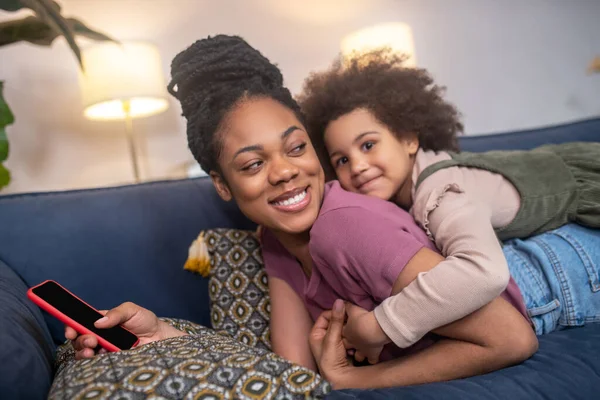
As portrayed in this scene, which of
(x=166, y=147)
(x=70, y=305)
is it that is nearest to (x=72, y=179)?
(x=166, y=147)

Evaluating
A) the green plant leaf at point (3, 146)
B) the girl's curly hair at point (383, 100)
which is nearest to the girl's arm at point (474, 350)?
the girl's curly hair at point (383, 100)

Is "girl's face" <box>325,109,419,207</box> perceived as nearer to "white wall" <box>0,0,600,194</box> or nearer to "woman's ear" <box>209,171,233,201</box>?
"woman's ear" <box>209,171,233,201</box>

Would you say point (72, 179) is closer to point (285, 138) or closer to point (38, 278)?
point (38, 278)

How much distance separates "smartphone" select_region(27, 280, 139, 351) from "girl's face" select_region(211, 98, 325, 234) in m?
0.35

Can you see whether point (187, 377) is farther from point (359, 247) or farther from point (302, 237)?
point (302, 237)

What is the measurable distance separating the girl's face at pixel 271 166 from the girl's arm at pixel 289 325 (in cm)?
21

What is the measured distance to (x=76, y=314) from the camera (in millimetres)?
863

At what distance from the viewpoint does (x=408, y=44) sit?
2.24 m

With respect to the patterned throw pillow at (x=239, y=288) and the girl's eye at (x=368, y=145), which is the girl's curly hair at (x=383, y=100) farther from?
the patterned throw pillow at (x=239, y=288)

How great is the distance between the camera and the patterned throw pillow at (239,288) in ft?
3.92

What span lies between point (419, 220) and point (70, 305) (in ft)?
2.19

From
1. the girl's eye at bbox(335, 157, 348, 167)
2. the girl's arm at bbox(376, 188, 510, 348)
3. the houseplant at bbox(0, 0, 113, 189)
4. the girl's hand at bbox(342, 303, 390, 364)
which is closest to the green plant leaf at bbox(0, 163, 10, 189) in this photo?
the houseplant at bbox(0, 0, 113, 189)

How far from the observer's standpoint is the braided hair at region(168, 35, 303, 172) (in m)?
1.05

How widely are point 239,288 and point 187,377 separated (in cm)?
56
